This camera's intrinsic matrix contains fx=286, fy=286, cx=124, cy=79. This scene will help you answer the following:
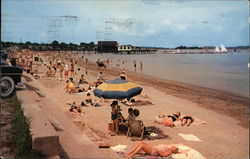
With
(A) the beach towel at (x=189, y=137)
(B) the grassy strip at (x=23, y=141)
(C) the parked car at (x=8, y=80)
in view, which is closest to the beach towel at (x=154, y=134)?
(A) the beach towel at (x=189, y=137)

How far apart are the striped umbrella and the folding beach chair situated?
73cm

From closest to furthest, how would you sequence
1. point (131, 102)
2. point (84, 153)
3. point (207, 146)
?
point (84, 153)
point (207, 146)
point (131, 102)

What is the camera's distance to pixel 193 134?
8.62 meters

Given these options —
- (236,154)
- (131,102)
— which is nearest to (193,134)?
(236,154)

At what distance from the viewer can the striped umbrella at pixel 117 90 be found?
7676mm

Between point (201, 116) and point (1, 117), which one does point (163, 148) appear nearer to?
point (1, 117)

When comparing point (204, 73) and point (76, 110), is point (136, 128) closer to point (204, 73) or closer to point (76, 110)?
point (76, 110)

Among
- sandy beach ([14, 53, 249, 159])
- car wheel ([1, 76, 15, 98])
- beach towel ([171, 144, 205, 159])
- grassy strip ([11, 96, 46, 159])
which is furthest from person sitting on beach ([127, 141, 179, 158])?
car wheel ([1, 76, 15, 98])

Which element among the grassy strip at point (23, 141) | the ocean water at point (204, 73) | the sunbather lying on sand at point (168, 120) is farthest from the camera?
the ocean water at point (204, 73)

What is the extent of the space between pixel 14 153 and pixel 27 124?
65 centimetres

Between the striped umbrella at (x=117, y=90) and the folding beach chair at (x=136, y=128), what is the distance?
73 centimetres

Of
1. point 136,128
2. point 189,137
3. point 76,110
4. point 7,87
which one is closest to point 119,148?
point 136,128

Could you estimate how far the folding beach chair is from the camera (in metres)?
7.75

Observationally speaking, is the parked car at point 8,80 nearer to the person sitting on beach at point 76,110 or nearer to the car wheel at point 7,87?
the car wheel at point 7,87
